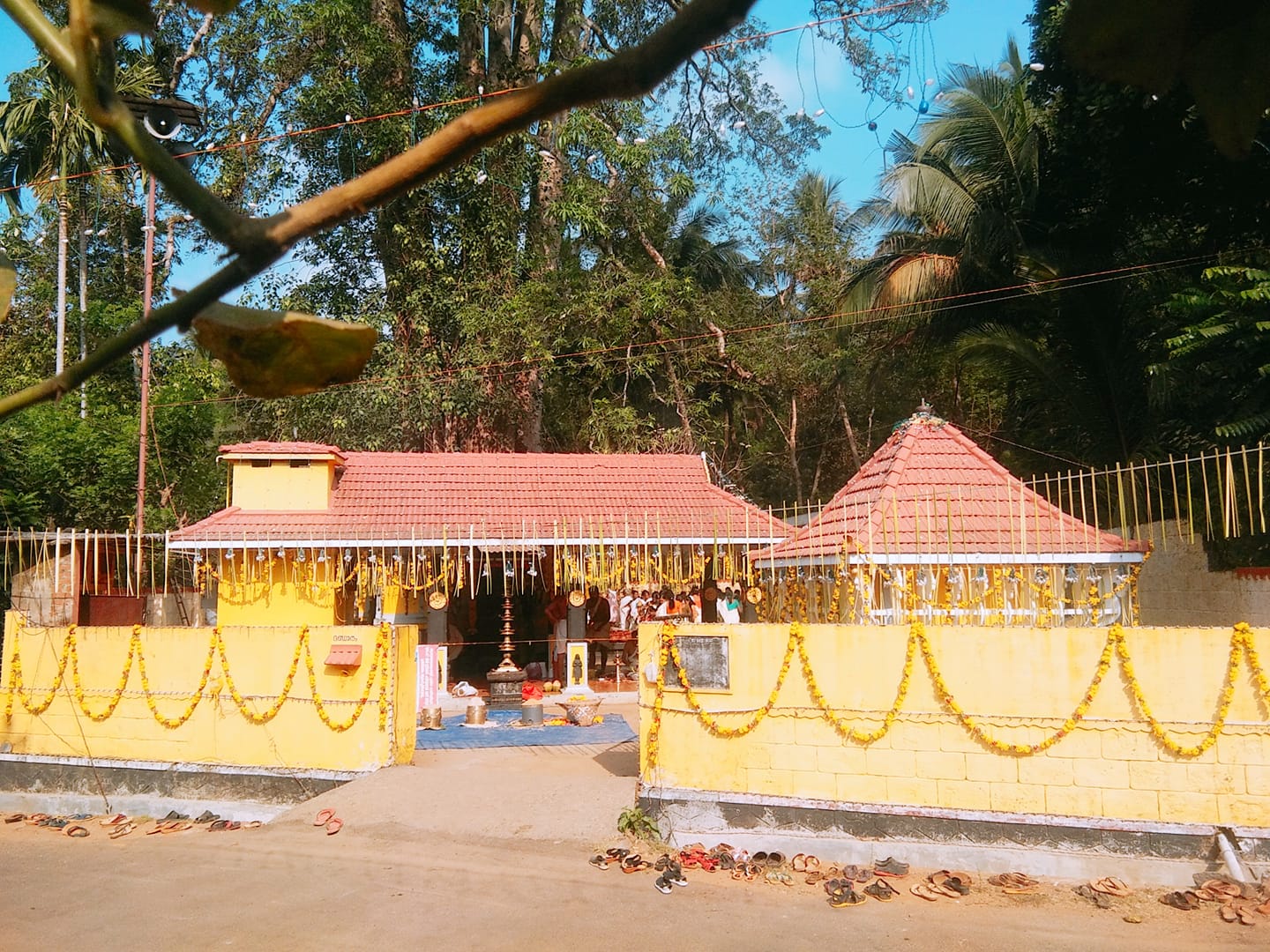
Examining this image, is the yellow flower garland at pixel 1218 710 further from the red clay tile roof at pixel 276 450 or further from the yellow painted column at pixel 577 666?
the red clay tile roof at pixel 276 450

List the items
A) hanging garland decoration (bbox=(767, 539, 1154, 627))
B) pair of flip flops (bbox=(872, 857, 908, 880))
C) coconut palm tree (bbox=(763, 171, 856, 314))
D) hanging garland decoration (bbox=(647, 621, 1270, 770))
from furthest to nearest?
coconut palm tree (bbox=(763, 171, 856, 314)) → hanging garland decoration (bbox=(767, 539, 1154, 627)) → pair of flip flops (bbox=(872, 857, 908, 880)) → hanging garland decoration (bbox=(647, 621, 1270, 770))

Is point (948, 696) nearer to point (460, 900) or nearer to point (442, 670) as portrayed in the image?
point (460, 900)

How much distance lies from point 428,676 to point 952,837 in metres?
7.81

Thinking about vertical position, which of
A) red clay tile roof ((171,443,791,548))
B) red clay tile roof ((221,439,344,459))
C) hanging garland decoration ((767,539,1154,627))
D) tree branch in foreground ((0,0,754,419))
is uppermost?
red clay tile roof ((221,439,344,459))

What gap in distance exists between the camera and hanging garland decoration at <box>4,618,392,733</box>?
33.1 ft

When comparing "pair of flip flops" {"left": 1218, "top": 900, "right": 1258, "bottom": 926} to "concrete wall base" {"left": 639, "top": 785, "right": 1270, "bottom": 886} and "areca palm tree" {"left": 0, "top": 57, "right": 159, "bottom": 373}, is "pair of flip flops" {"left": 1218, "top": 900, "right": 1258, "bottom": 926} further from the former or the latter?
"areca palm tree" {"left": 0, "top": 57, "right": 159, "bottom": 373}

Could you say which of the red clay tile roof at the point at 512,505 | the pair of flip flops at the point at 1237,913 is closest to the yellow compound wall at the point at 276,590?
the red clay tile roof at the point at 512,505

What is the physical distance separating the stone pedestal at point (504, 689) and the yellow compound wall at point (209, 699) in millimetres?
3868

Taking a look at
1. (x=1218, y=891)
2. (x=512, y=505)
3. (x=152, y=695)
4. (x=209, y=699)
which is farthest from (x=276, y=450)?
(x=1218, y=891)

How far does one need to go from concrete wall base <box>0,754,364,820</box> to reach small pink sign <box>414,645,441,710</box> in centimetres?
355

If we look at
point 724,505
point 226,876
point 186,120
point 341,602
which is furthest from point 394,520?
point 226,876

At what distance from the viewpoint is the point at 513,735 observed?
12.5m

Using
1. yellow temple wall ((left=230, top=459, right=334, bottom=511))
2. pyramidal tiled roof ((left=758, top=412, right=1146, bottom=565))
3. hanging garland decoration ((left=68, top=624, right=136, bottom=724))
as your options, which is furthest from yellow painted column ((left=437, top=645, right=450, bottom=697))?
pyramidal tiled roof ((left=758, top=412, right=1146, bottom=565))

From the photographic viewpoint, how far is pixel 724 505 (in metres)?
17.2
